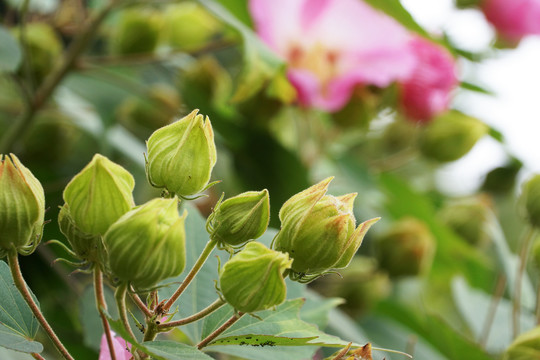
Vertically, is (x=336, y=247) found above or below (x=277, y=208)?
above

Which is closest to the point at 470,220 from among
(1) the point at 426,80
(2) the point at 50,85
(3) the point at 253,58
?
(1) the point at 426,80

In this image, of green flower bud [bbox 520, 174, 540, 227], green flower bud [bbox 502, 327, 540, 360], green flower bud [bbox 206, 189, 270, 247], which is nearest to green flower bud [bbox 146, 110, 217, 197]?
green flower bud [bbox 206, 189, 270, 247]

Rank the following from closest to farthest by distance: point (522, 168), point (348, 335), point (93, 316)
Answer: point (93, 316), point (348, 335), point (522, 168)

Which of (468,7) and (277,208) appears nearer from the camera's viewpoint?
(277,208)

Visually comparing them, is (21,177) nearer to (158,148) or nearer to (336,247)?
(158,148)

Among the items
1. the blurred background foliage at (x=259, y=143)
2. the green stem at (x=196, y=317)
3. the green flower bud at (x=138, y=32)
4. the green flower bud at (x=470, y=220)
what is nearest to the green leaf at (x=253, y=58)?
the blurred background foliage at (x=259, y=143)

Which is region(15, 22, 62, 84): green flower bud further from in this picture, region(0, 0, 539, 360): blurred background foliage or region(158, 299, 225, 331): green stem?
region(158, 299, 225, 331): green stem

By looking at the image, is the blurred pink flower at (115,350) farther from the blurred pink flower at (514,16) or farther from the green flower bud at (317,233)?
the blurred pink flower at (514,16)

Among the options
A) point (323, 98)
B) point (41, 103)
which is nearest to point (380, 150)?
point (323, 98)
